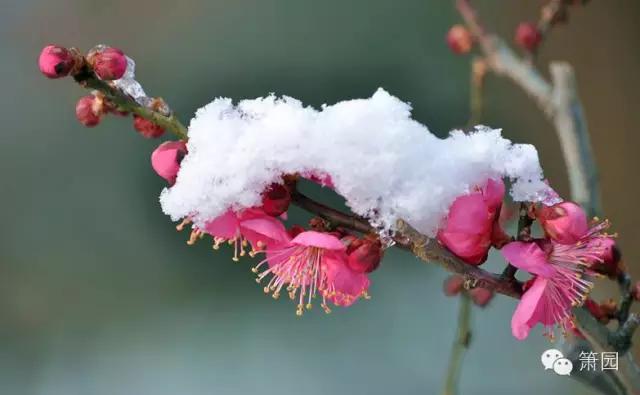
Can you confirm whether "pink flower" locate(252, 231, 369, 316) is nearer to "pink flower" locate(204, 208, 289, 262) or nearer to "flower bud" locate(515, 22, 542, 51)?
"pink flower" locate(204, 208, 289, 262)

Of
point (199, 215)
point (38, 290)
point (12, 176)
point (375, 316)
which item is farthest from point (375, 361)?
point (199, 215)

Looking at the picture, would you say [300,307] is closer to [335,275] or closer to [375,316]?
[335,275]

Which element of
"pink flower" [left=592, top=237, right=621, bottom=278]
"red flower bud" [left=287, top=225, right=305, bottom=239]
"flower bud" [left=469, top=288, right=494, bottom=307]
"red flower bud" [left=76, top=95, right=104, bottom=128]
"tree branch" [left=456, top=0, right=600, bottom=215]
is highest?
"tree branch" [left=456, top=0, right=600, bottom=215]

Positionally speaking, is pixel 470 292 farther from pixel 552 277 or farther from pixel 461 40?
pixel 461 40

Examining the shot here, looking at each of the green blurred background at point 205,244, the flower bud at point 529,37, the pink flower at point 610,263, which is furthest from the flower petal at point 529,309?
the green blurred background at point 205,244

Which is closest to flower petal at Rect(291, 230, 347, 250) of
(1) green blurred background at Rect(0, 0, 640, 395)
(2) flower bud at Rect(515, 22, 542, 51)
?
(2) flower bud at Rect(515, 22, 542, 51)

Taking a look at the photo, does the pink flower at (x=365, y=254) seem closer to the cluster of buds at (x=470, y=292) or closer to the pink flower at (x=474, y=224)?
the pink flower at (x=474, y=224)
